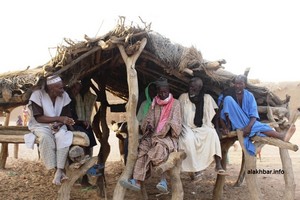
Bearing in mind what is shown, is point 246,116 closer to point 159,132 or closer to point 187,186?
point 159,132

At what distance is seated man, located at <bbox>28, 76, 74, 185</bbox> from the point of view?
539 centimetres

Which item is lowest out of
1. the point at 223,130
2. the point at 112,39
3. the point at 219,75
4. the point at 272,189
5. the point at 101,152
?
the point at 272,189

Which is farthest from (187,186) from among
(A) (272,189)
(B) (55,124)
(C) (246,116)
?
(B) (55,124)

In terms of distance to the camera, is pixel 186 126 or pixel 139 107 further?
pixel 139 107

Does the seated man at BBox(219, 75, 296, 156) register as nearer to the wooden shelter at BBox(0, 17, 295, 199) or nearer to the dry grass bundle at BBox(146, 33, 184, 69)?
the wooden shelter at BBox(0, 17, 295, 199)

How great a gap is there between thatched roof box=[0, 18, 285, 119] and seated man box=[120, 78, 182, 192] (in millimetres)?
575

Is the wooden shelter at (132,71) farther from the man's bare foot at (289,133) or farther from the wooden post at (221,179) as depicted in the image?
the man's bare foot at (289,133)

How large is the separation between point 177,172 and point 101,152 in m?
2.92

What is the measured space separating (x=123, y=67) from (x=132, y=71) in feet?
7.20

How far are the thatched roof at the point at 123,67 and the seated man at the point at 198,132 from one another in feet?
1.29

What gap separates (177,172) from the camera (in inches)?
233

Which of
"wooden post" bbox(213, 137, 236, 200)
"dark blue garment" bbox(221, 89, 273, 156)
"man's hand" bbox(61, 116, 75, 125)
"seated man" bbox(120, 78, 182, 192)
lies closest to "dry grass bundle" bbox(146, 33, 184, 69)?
"seated man" bbox(120, 78, 182, 192)

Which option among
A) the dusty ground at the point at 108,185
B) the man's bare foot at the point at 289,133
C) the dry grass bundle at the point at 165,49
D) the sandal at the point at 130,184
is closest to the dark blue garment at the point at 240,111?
A: the man's bare foot at the point at 289,133

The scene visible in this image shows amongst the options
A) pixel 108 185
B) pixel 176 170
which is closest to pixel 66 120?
pixel 176 170
